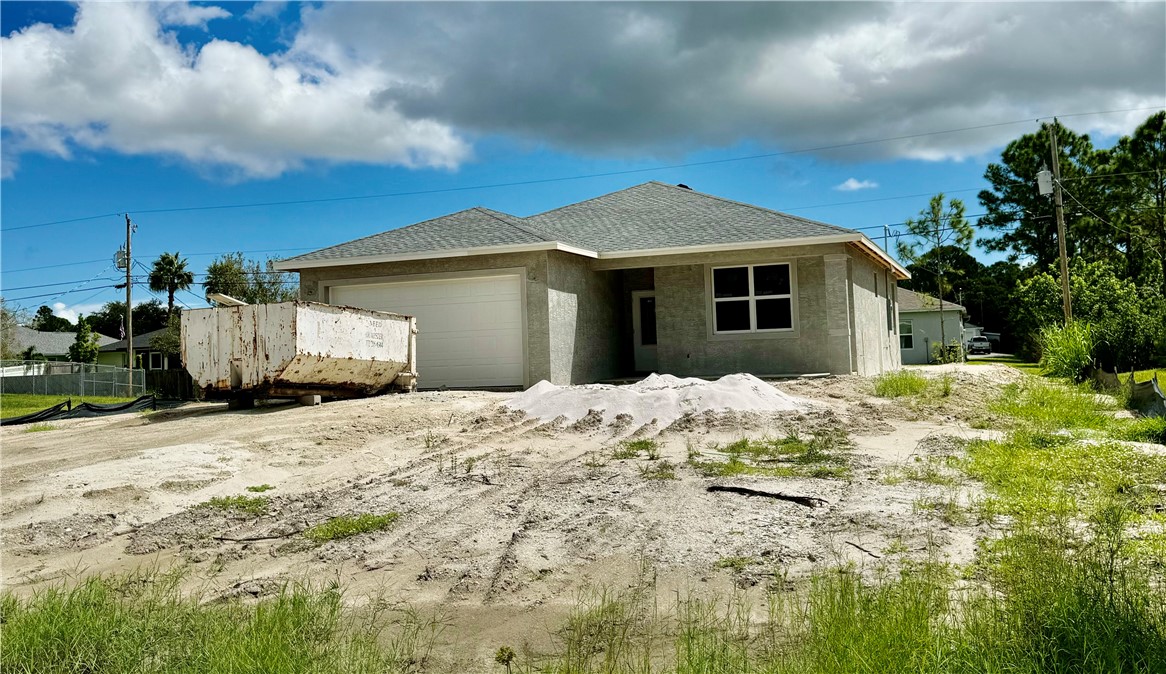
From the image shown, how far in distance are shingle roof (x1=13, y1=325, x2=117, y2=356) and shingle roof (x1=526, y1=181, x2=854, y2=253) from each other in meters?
45.3

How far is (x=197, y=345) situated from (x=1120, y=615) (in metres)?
13.0

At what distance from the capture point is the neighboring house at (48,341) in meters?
56.2

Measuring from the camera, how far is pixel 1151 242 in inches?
1602

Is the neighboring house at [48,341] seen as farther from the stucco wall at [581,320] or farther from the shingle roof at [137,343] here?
the stucco wall at [581,320]

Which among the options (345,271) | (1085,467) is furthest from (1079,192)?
(1085,467)

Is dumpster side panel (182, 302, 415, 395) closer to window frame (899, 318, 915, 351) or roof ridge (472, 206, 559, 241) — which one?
roof ridge (472, 206, 559, 241)

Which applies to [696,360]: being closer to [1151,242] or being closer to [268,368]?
[268,368]

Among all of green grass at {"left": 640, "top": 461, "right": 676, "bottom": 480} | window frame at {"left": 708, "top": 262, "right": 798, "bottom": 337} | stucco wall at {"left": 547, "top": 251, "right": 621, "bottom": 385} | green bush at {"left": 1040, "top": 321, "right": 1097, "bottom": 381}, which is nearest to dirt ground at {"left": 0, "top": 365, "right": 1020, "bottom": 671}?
green grass at {"left": 640, "top": 461, "right": 676, "bottom": 480}

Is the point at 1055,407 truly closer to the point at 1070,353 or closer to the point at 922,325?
the point at 1070,353

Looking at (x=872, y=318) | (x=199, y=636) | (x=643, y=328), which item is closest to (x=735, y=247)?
(x=643, y=328)

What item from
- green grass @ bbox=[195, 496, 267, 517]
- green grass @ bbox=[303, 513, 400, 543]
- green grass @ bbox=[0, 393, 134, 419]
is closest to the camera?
green grass @ bbox=[303, 513, 400, 543]

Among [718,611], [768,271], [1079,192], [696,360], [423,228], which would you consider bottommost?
[718,611]

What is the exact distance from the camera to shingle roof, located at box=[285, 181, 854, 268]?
17.8 meters

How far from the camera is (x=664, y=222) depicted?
66.5 feet
